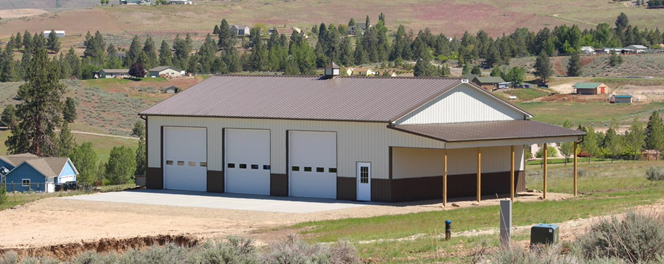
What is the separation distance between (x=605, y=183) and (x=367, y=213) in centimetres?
1315

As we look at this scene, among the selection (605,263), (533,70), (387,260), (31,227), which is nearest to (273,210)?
(31,227)

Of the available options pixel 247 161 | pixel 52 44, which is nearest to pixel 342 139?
pixel 247 161

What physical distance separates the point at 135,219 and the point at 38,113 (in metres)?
41.1

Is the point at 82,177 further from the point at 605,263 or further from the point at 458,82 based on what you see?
the point at 605,263

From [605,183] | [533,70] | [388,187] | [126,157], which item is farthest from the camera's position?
[533,70]

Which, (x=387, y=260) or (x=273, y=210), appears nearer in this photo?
(x=387, y=260)

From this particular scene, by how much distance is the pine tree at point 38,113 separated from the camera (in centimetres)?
7225

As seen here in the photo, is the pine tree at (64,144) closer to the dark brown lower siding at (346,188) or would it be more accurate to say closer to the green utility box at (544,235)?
the dark brown lower siding at (346,188)

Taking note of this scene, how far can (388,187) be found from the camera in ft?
121

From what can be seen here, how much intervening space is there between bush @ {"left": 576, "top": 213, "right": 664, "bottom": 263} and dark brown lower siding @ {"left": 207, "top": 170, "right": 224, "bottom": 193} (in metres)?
23.9

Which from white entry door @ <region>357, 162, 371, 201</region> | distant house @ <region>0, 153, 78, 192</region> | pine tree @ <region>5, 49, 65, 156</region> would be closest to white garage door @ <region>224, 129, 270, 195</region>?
white entry door @ <region>357, 162, 371, 201</region>

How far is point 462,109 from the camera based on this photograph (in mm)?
39219

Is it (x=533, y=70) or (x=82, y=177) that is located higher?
(x=533, y=70)

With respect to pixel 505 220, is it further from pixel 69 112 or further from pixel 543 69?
pixel 543 69
